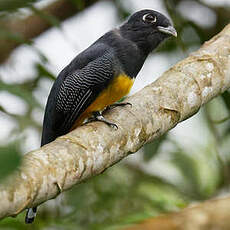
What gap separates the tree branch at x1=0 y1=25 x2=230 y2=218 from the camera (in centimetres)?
205

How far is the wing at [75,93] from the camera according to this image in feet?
12.1

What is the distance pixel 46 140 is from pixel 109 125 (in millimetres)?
1037

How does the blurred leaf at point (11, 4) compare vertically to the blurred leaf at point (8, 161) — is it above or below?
above

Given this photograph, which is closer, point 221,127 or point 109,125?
point 109,125

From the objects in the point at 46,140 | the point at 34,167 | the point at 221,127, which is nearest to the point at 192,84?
the point at 46,140

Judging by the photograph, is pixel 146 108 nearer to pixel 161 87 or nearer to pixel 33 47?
pixel 161 87

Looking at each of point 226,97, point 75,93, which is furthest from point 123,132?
point 226,97

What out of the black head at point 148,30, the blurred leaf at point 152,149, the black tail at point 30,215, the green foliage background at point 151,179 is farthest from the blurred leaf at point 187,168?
the black tail at point 30,215

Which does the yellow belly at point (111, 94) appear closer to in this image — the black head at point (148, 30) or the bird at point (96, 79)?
the bird at point (96, 79)

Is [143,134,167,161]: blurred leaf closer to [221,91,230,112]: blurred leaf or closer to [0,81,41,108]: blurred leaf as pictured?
[221,91,230,112]: blurred leaf

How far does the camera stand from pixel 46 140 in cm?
381

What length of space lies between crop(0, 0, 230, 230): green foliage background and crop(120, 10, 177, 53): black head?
15cm

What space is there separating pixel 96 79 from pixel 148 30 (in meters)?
0.67

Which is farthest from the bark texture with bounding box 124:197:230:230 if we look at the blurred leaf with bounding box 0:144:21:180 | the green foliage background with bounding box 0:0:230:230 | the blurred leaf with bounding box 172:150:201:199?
the blurred leaf with bounding box 172:150:201:199
